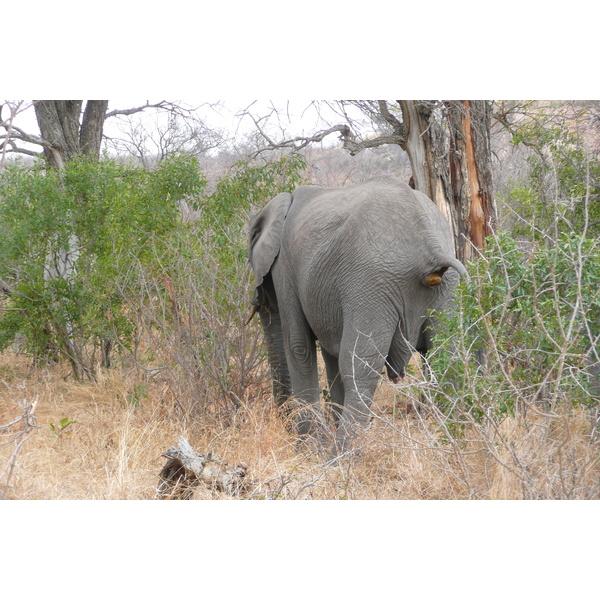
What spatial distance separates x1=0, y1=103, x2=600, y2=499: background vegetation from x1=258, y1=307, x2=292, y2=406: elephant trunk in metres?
0.12

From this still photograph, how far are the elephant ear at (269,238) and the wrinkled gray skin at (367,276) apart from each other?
206mm

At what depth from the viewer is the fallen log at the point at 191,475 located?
4152 millimetres

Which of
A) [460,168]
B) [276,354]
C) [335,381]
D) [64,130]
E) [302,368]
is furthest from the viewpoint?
[64,130]

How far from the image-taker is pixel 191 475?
4.23m

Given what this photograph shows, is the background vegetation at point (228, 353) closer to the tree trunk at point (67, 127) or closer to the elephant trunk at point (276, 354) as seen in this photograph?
the elephant trunk at point (276, 354)

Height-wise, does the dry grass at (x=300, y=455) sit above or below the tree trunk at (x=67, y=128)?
below

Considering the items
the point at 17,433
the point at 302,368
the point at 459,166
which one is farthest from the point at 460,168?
the point at 17,433

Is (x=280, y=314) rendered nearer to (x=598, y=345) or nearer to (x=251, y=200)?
(x=251, y=200)

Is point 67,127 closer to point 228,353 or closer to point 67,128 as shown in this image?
point 67,128

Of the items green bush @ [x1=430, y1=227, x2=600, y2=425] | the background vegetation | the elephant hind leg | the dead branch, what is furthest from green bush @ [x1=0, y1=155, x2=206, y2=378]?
green bush @ [x1=430, y1=227, x2=600, y2=425]

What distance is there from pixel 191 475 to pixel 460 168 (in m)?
4.34

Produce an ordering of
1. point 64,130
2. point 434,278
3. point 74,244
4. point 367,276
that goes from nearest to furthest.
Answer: point 434,278 < point 367,276 < point 74,244 < point 64,130

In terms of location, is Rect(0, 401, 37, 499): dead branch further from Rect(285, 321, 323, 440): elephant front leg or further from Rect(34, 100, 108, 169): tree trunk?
Rect(34, 100, 108, 169): tree trunk

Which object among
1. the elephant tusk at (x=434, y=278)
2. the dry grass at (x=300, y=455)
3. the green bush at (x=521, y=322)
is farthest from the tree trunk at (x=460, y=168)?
the green bush at (x=521, y=322)
